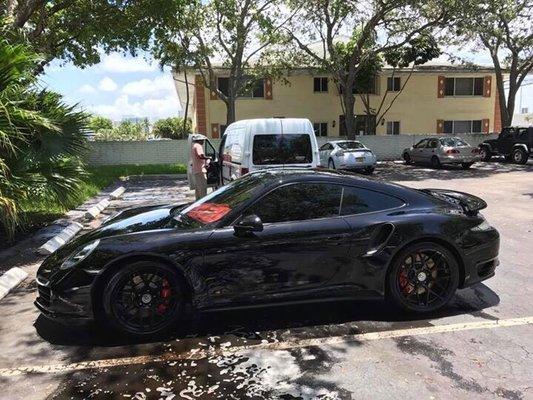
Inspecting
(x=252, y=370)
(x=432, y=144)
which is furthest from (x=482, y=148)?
(x=252, y=370)

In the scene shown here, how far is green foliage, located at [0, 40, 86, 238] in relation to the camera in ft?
21.6

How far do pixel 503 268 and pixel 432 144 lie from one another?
17.3m

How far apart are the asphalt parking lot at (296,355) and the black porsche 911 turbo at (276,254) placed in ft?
0.84

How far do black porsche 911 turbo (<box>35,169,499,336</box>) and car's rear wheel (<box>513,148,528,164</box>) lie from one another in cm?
1993

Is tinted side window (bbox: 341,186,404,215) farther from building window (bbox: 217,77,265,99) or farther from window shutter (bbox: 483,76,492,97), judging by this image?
window shutter (bbox: 483,76,492,97)

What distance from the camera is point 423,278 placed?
4711 mm

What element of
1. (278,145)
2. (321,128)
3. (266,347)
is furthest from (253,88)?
(266,347)

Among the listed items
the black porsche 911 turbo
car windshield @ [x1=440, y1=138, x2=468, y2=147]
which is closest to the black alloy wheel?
car windshield @ [x1=440, y1=138, x2=468, y2=147]

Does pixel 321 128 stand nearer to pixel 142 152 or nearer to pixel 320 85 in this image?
pixel 320 85

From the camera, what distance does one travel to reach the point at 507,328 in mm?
4375

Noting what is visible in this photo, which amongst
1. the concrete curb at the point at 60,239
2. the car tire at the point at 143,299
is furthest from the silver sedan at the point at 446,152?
the car tire at the point at 143,299

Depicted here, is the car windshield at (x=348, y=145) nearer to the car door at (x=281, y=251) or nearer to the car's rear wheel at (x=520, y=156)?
the car's rear wheel at (x=520, y=156)

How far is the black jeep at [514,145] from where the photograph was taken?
22558 millimetres

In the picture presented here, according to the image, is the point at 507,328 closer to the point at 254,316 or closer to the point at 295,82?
the point at 254,316
